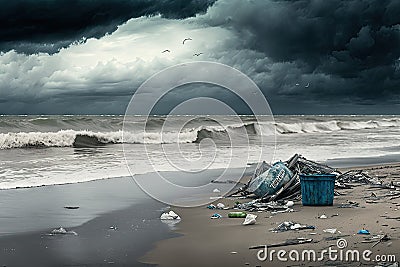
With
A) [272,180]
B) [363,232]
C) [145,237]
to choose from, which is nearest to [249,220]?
[145,237]

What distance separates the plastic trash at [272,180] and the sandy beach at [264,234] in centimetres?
82

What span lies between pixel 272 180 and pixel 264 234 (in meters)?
3.39

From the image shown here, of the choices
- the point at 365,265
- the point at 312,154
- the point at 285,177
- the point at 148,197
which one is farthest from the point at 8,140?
the point at 365,265

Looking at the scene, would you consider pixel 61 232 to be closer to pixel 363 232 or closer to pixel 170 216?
pixel 170 216

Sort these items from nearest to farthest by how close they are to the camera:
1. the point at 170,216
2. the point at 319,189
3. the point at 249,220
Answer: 1. the point at 249,220
2. the point at 170,216
3. the point at 319,189

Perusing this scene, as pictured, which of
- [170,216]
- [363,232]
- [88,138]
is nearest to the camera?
[363,232]

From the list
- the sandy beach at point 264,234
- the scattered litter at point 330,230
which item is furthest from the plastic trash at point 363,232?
the scattered litter at point 330,230

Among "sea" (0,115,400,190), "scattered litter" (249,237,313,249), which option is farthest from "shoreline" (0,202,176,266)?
"sea" (0,115,400,190)

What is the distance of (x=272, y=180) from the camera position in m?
11.3

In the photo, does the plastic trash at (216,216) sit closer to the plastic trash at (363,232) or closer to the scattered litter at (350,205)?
the scattered litter at (350,205)

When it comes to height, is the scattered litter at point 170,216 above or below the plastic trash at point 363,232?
below

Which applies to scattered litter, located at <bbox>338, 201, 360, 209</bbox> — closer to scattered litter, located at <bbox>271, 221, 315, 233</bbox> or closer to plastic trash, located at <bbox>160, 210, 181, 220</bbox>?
scattered litter, located at <bbox>271, 221, 315, 233</bbox>

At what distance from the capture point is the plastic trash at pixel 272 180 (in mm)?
11211

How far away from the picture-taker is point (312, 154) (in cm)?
2416
